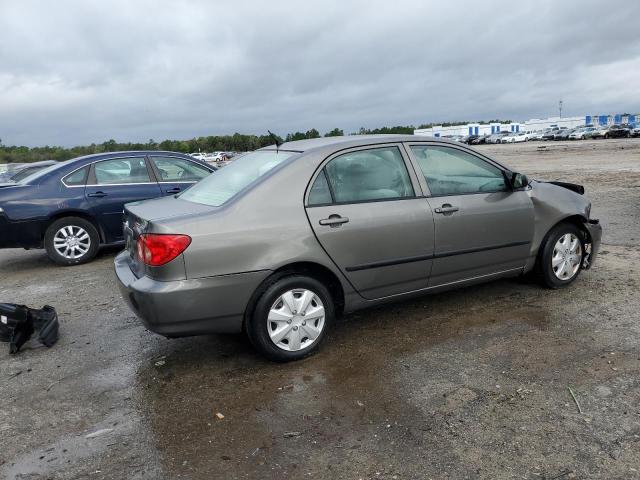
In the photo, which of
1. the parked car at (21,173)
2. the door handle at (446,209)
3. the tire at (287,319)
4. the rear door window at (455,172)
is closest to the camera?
the tire at (287,319)

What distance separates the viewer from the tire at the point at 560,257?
520cm

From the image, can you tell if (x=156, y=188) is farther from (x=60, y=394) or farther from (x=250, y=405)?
(x=250, y=405)

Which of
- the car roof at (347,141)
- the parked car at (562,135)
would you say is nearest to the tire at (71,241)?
the car roof at (347,141)

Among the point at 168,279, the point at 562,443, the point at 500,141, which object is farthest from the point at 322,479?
the point at 500,141

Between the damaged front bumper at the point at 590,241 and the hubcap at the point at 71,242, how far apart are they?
253 inches

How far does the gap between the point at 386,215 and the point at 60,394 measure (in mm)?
2683

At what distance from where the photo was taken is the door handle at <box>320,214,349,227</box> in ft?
13.2

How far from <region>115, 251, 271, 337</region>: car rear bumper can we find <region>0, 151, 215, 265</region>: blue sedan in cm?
442

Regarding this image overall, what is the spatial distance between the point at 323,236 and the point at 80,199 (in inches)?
201

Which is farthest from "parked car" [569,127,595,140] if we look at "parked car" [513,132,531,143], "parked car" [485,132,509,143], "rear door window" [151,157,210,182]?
"rear door window" [151,157,210,182]

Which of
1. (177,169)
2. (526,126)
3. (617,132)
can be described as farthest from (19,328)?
(526,126)

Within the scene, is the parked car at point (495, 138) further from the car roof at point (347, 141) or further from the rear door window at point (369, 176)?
the rear door window at point (369, 176)

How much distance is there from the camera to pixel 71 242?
773 cm

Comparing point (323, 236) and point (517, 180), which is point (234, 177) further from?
point (517, 180)
